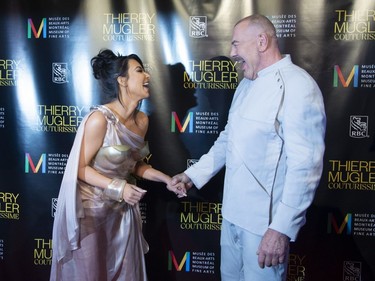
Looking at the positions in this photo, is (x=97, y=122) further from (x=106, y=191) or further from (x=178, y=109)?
(x=178, y=109)

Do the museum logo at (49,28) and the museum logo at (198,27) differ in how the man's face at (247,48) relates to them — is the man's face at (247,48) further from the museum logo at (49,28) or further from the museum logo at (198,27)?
the museum logo at (49,28)

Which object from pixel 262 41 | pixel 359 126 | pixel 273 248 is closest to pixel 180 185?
pixel 273 248

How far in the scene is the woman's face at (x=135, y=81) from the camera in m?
2.13

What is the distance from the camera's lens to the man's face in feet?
5.90

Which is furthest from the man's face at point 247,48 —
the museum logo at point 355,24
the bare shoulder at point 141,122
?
the museum logo at point 355,24

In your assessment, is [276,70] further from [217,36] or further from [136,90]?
[217,36]

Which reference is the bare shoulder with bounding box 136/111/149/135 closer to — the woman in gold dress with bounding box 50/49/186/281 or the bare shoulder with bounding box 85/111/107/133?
the woman in gold dress with bounding box 50/49/186/281

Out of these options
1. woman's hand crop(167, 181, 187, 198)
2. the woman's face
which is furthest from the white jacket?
the woman's face

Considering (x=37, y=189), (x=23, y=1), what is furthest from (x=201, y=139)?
(x=23, y=1)

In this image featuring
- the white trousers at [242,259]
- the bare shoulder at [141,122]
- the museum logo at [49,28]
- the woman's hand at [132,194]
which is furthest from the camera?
the museum logo at [49,28]

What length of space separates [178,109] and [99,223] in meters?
1.00

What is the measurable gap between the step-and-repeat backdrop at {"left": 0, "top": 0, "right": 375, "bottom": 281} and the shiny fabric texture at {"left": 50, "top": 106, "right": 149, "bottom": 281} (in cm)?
66

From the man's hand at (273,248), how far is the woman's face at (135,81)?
1.00 metres

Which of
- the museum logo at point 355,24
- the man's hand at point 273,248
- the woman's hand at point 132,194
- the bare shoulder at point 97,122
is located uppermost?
the museum logo at point 355,24
